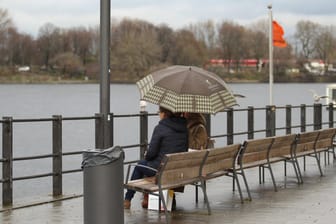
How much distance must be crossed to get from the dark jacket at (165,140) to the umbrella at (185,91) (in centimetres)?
20

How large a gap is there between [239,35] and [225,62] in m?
7.78

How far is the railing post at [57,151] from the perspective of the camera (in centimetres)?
1095

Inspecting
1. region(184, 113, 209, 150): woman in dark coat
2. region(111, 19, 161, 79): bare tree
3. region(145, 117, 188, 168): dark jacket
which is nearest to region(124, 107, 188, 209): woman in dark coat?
region(145, 117, 188, 168): dark jacket

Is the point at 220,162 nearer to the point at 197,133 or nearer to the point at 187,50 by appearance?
the point at 197,133

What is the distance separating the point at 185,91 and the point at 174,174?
3.97 feet

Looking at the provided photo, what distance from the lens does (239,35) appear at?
369 ft

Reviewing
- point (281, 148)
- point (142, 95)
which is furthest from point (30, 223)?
point (281, 148)

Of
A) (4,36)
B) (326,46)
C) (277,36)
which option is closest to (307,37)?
(326,46)

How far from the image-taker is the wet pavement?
28.8 ft

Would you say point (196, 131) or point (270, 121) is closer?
point (196, 131)

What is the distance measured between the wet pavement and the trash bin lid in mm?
2080

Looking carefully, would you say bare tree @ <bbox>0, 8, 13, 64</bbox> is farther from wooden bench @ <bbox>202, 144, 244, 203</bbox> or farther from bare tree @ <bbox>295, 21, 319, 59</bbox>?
wooden bench @ <bbox>202, 144, 244, 203</bbox>

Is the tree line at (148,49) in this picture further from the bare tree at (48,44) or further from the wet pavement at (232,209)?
the wet pavement at (232,209)

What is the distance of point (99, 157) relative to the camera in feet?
22.1
